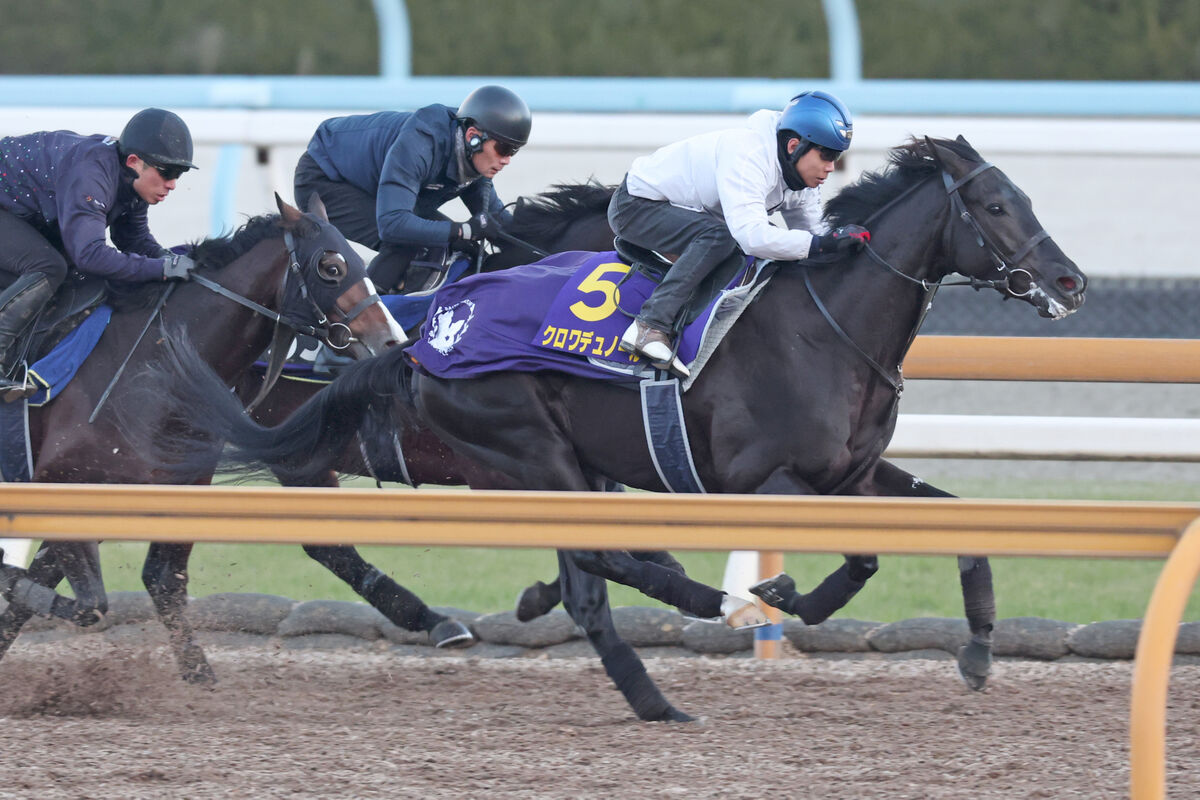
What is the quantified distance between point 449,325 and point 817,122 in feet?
3.84

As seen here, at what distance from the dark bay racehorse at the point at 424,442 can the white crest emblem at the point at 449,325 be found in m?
0.36

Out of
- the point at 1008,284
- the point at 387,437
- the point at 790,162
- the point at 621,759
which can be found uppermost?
the point at 790,162

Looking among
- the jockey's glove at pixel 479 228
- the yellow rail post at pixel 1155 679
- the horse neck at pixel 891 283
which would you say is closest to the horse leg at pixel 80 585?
the jockey's glove at pixel 479 228

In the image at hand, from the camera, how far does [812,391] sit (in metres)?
4.07

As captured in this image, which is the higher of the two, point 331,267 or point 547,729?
point 331,267

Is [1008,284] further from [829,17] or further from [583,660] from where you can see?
[829,17]

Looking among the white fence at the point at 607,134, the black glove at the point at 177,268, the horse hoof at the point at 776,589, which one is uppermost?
the white fence at the point at 607,134

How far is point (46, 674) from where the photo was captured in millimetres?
4434

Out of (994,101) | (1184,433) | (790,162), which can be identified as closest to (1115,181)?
(994,101)

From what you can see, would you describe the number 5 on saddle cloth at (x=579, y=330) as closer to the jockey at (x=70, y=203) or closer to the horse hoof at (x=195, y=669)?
the jockey at (x=70, y=203)

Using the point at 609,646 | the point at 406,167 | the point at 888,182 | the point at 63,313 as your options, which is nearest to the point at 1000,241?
the point at 888,182

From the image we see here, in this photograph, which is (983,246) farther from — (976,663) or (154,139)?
(154,139)

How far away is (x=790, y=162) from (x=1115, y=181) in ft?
20.9

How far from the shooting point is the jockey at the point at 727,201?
411cm
